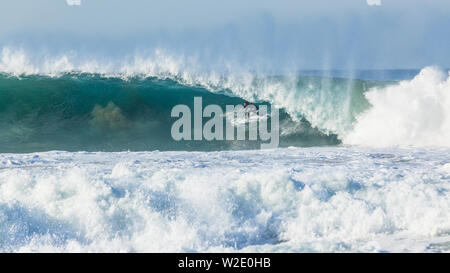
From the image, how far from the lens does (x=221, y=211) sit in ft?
24.0

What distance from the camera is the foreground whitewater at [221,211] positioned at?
661cm

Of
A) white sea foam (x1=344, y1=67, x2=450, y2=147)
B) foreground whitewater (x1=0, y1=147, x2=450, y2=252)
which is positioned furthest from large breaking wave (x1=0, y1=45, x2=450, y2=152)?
foreground whitewater (x1=0, y1=147, x2=450, y2=252)

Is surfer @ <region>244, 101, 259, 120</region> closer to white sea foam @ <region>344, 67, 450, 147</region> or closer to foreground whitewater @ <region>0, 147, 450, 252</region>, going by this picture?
white sea foam @ <region>344, 67, 450, 147</region>

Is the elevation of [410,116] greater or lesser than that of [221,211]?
greater

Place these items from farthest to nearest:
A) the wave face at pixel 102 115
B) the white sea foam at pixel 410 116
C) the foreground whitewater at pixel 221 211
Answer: the wave face at pixel 102 115 → the white sea foam at pixel 410 116 → the foreground whitewater at pixel 221 211

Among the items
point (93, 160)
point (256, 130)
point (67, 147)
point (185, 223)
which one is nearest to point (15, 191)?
point (185, 223)

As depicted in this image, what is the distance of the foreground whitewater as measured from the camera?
6.61m

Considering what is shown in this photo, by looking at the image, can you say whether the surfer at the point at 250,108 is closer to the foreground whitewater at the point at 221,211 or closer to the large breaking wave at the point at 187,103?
the large breaking wave at the point at 187,103

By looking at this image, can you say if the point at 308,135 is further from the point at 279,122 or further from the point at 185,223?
the point at 185,223

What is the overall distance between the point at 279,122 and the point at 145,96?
430 centimetres

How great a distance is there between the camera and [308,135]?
16.3 m

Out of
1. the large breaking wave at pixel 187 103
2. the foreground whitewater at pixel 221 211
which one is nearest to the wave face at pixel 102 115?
the large breaking wave at pixel 187 103

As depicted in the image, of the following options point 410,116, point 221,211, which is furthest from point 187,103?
point 221,211

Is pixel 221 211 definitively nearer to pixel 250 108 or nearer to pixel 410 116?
pixel 410 116
